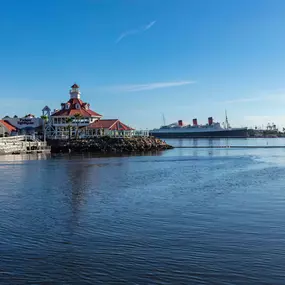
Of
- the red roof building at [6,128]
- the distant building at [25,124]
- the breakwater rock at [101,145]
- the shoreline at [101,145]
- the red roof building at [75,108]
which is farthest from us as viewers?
the distant building at [25,124]

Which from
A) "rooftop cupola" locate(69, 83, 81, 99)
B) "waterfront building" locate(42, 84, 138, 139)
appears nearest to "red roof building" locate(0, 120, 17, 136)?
"waterfront building" locate(42, 84, 138, 139)

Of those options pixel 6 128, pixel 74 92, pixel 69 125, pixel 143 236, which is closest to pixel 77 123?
pixel 69 125

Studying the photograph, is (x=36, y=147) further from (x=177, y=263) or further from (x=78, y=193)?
(x=177, y=263)

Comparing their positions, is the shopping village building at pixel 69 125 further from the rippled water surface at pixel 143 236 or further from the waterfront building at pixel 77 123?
the rippled water surface at pixel 143 236

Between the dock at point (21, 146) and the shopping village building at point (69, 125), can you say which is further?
the shopping village building at point (69, 125)

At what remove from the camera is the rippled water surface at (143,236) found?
9.84m

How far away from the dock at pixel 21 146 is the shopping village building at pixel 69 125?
8.80 meters

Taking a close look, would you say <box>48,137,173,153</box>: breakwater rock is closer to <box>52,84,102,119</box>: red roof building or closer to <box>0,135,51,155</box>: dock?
<box>0,135,51,155</box>: dock

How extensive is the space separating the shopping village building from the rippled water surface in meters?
66.9

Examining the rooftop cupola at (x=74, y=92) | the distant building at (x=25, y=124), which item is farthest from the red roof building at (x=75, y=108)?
the distant building at (x=25, y=124)

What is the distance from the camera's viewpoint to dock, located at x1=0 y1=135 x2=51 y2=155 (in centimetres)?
7024

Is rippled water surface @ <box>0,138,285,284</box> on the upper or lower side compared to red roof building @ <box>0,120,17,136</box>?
lower

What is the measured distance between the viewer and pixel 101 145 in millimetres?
82938

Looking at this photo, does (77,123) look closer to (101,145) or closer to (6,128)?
(101,145)
